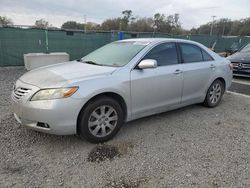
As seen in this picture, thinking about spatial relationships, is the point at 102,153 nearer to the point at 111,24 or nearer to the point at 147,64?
the point at 147,64

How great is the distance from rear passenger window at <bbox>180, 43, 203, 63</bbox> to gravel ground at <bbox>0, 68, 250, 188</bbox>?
1.22m

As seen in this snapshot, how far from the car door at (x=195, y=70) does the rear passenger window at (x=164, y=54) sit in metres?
0.21

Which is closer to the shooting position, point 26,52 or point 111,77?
point 111,77

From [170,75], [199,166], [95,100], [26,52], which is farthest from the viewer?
[26,52]

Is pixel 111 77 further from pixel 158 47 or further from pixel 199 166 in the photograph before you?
pixel 199 166

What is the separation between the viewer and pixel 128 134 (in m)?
3.35

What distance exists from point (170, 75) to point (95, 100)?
1.46m

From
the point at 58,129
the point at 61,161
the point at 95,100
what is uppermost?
the point at 95,100

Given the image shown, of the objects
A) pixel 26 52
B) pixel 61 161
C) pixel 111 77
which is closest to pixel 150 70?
pixel 111 77

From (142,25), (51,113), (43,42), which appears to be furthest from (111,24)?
(51,113)

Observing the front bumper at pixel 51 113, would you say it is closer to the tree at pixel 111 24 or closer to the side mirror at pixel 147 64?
the side mirror at pixel 147 64

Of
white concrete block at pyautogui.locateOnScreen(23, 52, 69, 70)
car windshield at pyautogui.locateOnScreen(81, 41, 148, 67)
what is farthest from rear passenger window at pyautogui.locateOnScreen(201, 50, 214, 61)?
white concrete block at pyautogui.locateOnScreen(23, 52, 69, 70)

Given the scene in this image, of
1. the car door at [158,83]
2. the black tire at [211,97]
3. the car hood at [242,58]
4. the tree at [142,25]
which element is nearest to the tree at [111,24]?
the tree at [142,25]

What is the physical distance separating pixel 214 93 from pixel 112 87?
2.78m
